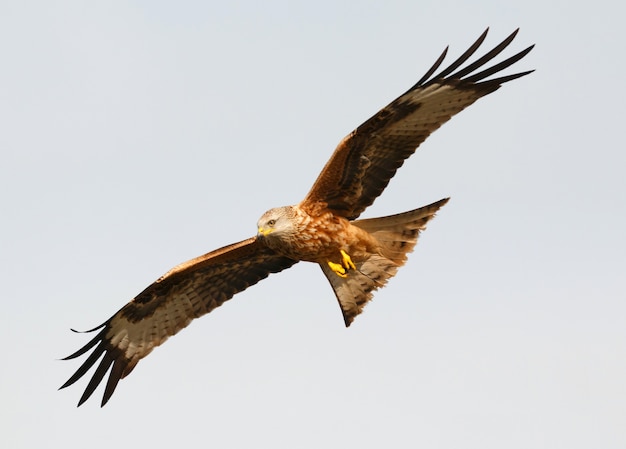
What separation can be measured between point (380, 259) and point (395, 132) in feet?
5.27

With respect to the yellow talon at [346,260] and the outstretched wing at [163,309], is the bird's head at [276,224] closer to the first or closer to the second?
the yellow talon at [346,260]

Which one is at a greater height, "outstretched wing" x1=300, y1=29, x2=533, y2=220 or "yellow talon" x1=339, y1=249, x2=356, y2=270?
"outstretched wing" x1=300, y1=29, x2=533, y2=220

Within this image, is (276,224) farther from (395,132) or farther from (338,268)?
(395,132)

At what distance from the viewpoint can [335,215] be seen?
11.7m

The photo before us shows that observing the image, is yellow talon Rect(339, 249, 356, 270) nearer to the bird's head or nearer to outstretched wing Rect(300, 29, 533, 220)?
outstretched wing Rect(300, 29, 533, 220)

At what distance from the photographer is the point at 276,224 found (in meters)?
11.3

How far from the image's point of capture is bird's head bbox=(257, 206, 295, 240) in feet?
37.0

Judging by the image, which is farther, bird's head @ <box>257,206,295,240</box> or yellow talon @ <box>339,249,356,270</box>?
yellow talon @ <box>339,249,356,270</box>

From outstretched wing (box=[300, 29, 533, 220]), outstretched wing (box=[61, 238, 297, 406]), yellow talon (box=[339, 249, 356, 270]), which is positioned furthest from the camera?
outstretched wing (box=[61, 238, 297, 406])

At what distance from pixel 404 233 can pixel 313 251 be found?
1204 mm

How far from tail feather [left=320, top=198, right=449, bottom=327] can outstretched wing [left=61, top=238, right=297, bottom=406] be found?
893 millimetres

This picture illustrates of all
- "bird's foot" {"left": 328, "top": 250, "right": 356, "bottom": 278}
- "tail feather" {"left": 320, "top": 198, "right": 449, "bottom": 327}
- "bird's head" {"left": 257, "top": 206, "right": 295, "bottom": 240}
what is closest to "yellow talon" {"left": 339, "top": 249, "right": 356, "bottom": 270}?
"bird's foot" {"left": 328, "top": 250, "right": 356, "bottom": 278}

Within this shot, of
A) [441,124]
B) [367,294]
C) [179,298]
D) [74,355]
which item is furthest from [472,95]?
[74,355]

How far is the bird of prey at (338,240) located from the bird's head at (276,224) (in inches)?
0.4
